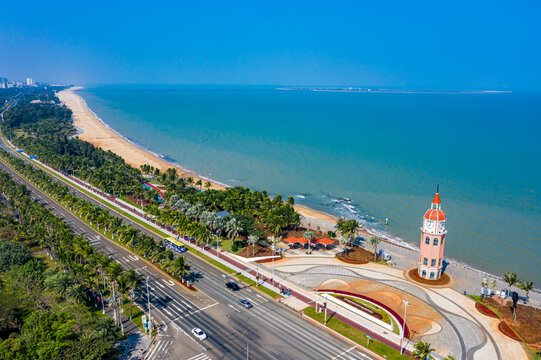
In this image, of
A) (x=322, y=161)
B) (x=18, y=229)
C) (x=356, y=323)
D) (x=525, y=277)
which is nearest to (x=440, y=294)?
(x=356, y=323)

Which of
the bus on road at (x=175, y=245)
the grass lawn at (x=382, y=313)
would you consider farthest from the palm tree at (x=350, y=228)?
the bus on road at (x=175, y=245)

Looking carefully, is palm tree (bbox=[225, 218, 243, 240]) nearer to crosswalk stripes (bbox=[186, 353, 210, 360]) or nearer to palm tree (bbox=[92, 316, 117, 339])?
crosswalk stripes (bbox=[186, 353, 210, 360])

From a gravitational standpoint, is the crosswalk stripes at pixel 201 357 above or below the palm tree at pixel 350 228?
below

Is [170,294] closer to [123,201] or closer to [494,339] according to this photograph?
[494,339]

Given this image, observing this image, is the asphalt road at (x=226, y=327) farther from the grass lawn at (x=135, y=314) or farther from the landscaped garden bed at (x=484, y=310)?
the landscaped garden bed at (x=484, y=310)

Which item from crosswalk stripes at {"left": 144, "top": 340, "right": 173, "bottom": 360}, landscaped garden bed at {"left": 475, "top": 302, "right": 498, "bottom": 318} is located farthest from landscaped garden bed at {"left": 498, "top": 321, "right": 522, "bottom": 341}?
crosswalk stripes at {"left": 144, "top": 340, "right": 173, "bottom": 360}

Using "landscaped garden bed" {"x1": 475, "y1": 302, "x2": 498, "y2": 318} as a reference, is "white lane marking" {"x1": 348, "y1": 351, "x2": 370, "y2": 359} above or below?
below

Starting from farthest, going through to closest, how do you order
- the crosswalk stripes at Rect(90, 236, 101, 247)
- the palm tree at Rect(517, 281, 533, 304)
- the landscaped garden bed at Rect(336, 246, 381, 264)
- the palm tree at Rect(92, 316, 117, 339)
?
the crosswalk stripes at Rect(90, 236, 101, 247) < the landscaped garden bed at Rect(336, 246, 381, 264) < the palm tree at Rect(517, 281, 533, 304) < the palm tree at Rect(92, 316, 117, 339)
